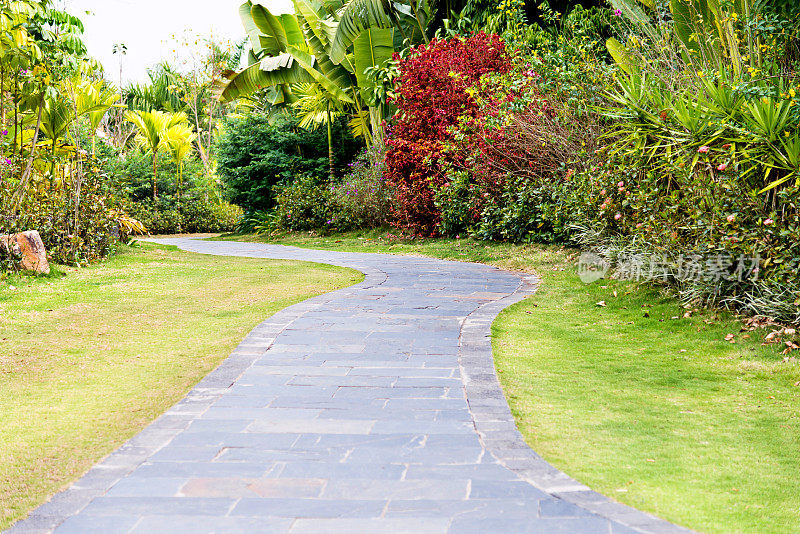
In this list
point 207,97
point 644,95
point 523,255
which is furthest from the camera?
point 207,97

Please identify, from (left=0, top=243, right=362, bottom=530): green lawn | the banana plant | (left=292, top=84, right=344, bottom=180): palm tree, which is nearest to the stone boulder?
(left=0, top=243, right=362, bottom=530): green lawn

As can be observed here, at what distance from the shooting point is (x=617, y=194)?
857 centimetres

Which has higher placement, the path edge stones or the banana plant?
the banana plant

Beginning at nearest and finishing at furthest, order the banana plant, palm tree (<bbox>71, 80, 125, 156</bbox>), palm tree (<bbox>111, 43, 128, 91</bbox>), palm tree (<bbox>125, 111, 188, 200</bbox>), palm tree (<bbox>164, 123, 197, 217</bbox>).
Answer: palm tree (<bbox>71, 80, 125, 156</bbox>) → the banana plant → palm tree (<bbox>125, 111, 188, 200</bbox>) → palm tree (<bbox>164, 123, 197, 217</bbox>) → palm tree (<bbox>111, 43, 128, 91</bbox>)

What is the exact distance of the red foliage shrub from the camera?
14.2 meters

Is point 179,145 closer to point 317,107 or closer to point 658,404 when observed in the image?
point 317,107

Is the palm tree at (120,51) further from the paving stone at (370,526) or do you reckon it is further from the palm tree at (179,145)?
the paving stone at (370,526)

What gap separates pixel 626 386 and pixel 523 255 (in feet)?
21.9

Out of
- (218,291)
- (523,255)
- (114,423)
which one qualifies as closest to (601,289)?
(523,255)

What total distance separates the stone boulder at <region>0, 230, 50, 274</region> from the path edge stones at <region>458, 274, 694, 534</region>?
22.0 ft

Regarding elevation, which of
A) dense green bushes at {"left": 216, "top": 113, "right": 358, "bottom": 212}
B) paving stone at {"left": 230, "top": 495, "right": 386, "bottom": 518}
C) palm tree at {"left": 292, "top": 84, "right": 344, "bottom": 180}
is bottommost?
paving stone at {"left": 230, "top": 495, "right": 386, "bottom": 518}

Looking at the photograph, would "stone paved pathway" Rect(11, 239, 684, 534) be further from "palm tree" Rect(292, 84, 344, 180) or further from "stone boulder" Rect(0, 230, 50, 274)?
"palm tree" Rect(292, 84, 344, 180)

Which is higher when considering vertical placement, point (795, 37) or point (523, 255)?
point (795, 37)

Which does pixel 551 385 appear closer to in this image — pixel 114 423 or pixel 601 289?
pixel 114 423
